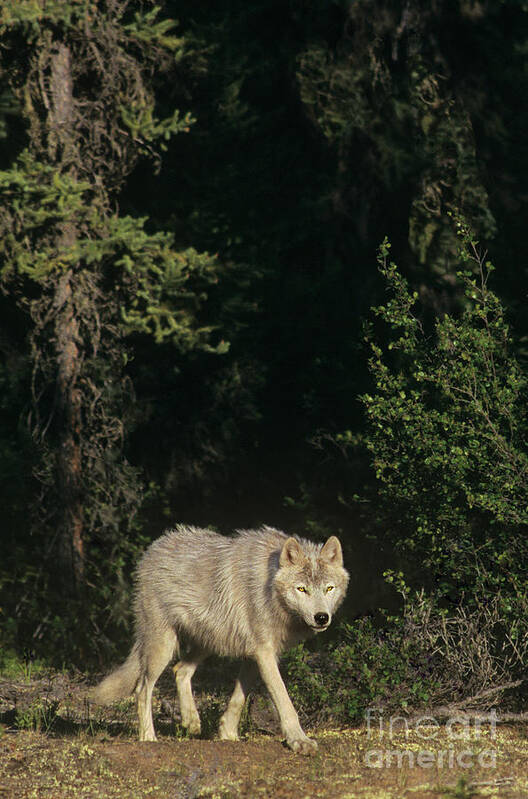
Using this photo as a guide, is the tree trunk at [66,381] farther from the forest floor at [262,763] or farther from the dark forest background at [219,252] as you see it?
the forest floor at [262,763]

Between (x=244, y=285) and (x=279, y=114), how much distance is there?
3088 mm

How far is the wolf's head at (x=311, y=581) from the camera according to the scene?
838 centimetres

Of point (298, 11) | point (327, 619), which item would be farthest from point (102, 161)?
point (327, 619)

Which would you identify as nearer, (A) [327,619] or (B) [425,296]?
(A) [327,619]

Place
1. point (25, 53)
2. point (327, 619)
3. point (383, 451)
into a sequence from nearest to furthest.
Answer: point (327, 619) < point (383, 451) < point (25, 53)

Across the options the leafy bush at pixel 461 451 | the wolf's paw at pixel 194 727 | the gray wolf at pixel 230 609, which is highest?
the leafy bush at pixel 461 451

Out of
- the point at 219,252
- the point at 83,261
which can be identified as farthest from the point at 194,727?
the point at 219,252

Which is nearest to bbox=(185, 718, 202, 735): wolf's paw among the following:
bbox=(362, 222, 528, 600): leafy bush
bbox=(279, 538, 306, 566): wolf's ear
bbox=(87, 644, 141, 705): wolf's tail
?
bbox=(87, 644, 141, 705): wolf's tail

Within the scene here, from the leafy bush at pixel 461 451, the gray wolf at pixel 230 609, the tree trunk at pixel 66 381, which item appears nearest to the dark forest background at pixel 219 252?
the tree trunk at pixel 66 381

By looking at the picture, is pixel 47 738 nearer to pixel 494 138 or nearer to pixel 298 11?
pixel 494 138

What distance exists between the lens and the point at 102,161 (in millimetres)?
14852

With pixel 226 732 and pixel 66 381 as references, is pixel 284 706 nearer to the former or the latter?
pixel 226 732

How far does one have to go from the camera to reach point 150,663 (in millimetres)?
9328

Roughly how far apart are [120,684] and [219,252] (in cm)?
823
